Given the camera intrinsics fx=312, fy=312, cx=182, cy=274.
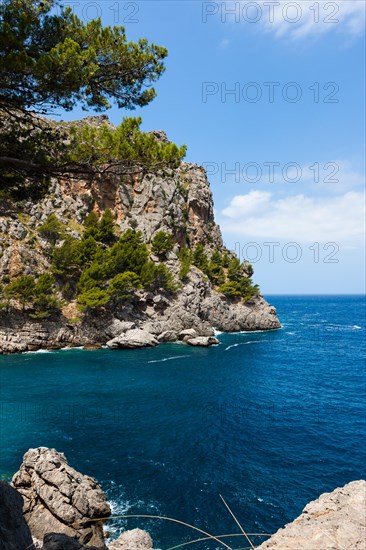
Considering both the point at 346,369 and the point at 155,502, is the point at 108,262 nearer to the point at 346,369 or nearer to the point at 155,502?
the point at 346,369

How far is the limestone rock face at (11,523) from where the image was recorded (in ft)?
24.0

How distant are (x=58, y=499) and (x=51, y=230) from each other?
49.8 m

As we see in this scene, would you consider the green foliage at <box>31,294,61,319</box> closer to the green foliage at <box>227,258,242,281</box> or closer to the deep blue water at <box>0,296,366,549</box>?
the deep blue water at <box>0,296,366,549</box>

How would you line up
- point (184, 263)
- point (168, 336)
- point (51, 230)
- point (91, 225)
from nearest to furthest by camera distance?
point (51, 230) → point (168, 336) → point (91, 225) → point (184, 263)

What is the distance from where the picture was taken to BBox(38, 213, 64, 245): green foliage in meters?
56.5

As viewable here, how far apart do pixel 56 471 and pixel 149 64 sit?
58.0 ft

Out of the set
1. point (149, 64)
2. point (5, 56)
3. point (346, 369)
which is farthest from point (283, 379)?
point (5, 56)

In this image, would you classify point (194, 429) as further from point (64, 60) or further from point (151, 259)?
point (151, 259)

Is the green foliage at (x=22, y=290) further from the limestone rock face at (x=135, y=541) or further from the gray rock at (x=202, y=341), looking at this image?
the limestone rock face at (x=135, y=541)

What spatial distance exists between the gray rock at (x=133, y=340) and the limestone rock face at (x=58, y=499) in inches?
1400

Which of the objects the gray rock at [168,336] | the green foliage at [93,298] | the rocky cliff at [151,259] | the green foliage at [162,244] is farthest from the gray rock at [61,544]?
the green foliage at [162,244]

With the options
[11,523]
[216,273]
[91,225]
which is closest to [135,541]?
[11,523]

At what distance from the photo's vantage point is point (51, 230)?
56.9 meters

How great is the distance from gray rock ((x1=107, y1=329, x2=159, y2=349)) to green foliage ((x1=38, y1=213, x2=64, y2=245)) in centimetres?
2138
